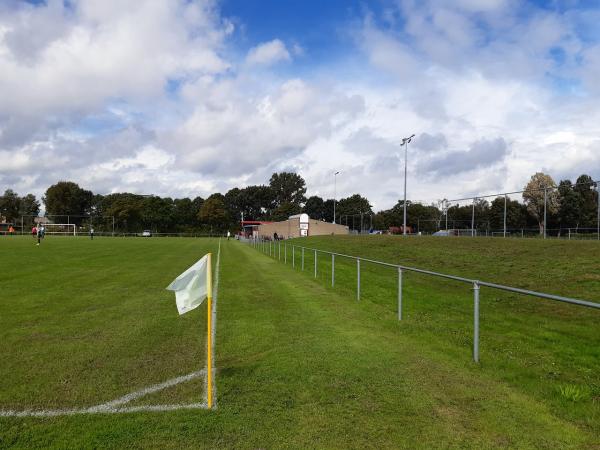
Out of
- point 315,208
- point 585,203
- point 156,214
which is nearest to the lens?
point 585,203

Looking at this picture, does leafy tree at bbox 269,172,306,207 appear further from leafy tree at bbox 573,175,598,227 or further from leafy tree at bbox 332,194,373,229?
leafy tree at bbox 573,175,598,227

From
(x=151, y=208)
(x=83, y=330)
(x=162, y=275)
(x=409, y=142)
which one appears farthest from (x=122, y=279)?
(x=151, y=208)

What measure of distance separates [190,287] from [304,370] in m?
1.81

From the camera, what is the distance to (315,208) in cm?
14450

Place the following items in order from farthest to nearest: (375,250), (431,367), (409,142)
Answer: (409,142) < (375,250) < (431,367)

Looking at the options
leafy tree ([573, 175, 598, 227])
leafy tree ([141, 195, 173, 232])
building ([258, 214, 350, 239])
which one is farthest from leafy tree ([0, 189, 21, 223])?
leafy tree ([573, 175, 598, 227])

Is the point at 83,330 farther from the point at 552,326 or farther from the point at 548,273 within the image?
the point at 548,273

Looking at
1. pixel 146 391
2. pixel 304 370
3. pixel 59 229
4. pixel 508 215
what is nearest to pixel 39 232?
pixel 146 391

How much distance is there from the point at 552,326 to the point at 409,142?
130ft

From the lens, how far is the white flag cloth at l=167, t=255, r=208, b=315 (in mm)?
5277

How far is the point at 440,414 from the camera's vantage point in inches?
184

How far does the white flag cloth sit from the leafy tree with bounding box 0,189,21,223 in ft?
464

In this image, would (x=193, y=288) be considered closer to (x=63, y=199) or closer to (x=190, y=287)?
(x=190, y=287)

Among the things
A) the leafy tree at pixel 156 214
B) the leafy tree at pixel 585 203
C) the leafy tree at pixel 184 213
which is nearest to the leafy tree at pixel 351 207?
the leafy tree at pixel 184 213
